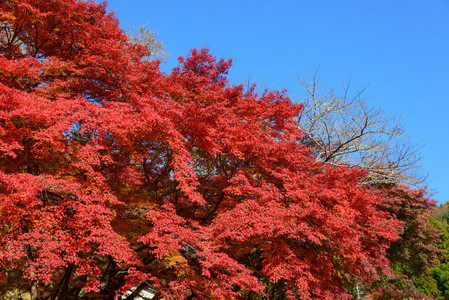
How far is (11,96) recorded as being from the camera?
8.23 metres

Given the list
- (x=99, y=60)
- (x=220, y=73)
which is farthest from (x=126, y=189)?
(x=220, y=73)

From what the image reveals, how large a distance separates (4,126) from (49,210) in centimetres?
265

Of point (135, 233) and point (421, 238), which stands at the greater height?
point (421, 238)

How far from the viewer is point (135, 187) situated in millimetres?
12688

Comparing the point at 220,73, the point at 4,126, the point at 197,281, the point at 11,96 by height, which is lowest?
the point at 197,281

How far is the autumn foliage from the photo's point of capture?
8.38 m

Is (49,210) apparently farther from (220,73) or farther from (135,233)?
(220,73)

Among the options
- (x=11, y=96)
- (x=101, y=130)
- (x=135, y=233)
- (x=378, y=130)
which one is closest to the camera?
(x=11, y=96)

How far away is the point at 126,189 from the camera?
470 inches

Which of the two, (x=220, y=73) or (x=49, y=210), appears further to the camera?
(x=220, y=73)

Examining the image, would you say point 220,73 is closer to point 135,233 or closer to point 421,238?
point 135,233

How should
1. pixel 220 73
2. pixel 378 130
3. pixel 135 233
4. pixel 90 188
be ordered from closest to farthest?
pixel 90 188
pixel 135 233
pixel 378 130
pixel 220 73

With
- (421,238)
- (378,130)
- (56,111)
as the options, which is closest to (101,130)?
(56,111)

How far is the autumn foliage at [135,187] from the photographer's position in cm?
838
